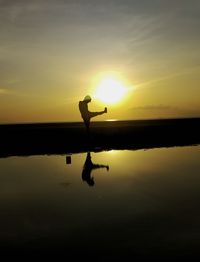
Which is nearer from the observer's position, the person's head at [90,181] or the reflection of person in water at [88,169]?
the person's head at [90,181]

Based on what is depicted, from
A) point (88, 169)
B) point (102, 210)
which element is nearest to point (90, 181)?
point (88, 169)

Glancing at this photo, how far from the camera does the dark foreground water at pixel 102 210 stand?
650 cm

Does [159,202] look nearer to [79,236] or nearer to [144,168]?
[79,236]

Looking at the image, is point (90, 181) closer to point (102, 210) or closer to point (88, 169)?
point (88, 169)

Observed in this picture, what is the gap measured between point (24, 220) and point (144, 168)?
26.1 ft

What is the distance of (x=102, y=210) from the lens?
873 centimetres

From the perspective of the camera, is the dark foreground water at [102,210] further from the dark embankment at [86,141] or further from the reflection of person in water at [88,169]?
the dark embankment at [86,141]

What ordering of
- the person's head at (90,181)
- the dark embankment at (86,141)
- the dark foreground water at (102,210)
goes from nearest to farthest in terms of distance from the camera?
the dark foreground water at (102,210) → the person's head at (90,181) → the dark embankment at (86,141)

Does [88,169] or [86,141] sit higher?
[86,141]

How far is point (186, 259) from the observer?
581 centimetres

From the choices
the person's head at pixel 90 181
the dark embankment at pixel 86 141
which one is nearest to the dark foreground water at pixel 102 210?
the person's head at pixel 90 181

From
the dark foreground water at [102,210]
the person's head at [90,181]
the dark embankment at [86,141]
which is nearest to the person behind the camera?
the dark foreground water at [102,210]

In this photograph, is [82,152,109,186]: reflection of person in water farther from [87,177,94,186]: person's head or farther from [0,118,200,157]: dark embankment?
[0,118,200,157]: dark embankment

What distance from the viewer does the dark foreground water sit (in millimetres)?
6500
